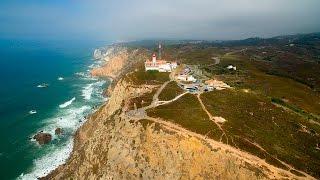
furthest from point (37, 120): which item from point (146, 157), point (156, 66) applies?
point (146, 157)

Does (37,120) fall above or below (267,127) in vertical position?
below

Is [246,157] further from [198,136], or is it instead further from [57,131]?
[57,131]

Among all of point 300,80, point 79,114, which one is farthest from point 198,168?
point 300,80

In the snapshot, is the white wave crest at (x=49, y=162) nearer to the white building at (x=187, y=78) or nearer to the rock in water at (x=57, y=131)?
the rock in water at (x=57, y=131)

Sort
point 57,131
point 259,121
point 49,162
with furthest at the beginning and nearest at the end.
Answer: point 57,131
point 49,162
point 259,121

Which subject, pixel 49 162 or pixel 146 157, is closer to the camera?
pixel 146 157

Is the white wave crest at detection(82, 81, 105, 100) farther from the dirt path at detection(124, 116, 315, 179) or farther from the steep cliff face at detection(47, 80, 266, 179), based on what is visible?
the dirt path at detection(124, 116, 315, 179)

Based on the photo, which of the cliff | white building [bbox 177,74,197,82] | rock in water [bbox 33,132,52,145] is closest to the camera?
the cliff

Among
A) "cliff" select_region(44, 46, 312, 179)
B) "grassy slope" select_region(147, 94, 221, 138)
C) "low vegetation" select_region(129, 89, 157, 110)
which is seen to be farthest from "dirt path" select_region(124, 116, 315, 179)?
"low vegetation" select_region(129, 89, 157, 110)

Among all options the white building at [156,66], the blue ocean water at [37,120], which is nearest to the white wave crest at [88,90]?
the blue ocean water at [37,120]
